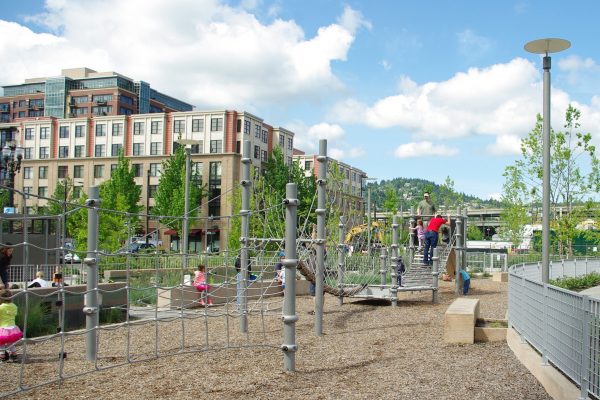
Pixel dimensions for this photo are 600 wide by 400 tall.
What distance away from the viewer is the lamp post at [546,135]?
10.8 metres

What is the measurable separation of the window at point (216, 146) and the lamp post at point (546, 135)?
199 ft

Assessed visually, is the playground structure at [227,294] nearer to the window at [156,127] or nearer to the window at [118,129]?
the window at [156,127]

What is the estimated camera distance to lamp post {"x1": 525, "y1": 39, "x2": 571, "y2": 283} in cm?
1080

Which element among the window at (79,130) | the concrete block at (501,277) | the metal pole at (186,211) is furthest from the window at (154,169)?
the concrete block at (501,277)

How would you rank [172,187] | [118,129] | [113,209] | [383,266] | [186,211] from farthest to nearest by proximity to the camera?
1. [118,129]
2. [172,187]
3. [113,209]
4. [186,211]
5. [383,266]

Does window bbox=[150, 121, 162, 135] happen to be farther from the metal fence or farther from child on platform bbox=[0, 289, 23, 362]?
the metal fence

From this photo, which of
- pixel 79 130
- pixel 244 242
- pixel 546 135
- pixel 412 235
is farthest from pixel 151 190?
pixel 546 135

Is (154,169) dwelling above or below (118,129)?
below

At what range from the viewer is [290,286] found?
26.9 ft

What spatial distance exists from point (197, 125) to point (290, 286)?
65749 mm

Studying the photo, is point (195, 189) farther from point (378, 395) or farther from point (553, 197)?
point (378, 395)

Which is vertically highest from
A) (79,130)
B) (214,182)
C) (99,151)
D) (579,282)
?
(79,130)

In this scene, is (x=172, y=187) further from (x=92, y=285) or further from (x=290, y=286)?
(x=290, y=286)

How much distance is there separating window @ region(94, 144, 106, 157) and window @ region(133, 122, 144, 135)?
443 centimetres
